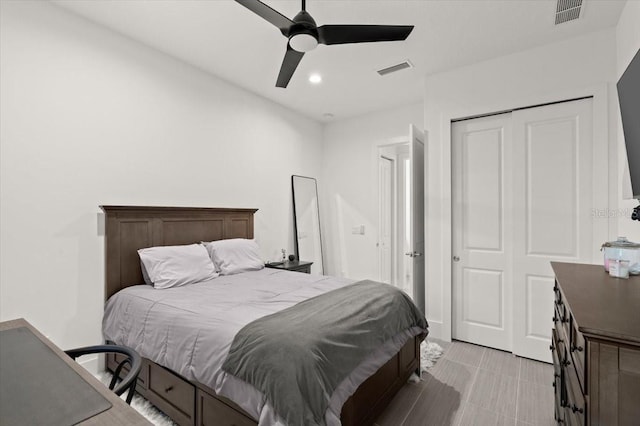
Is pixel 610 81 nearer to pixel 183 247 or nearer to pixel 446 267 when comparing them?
pixel 446 267

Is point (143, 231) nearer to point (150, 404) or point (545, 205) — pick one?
point (150, 404)

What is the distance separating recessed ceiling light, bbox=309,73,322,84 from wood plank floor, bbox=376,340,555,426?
3184 mm

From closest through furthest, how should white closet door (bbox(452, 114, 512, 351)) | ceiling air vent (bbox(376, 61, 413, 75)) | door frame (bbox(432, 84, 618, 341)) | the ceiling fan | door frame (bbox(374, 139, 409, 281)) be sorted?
1. the ceiling fan
2. door frame (bbox(432, 84, 618, 341))
3. white closet door (bbox(452, 114, 512, 351))
4. ceiling air vent (bbox(376, 61, 413, 75))
5. door frame (bbox(374, 139, 409, 281))

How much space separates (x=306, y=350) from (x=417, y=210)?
2441 mm

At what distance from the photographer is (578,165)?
2738mm

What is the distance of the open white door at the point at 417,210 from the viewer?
131 inches

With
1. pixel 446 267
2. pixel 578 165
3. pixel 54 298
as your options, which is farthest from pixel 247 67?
pixel 578 165

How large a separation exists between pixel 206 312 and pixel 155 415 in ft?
2.78

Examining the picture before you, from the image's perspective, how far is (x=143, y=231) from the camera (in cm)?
284

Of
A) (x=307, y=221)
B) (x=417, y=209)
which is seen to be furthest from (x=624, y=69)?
(x=307, y=221)

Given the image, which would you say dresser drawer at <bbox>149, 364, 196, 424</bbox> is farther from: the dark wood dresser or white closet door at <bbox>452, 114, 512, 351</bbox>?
white closet door at <bbox>452, 114, 512, 351</bbox>

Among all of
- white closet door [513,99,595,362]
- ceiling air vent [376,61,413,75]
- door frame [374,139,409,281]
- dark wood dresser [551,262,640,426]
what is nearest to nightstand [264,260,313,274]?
door frame [374,139,409,281]

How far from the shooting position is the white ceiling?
93.5 inches

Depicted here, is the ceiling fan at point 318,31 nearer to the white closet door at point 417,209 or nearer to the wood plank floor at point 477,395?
the white closet door at point 417,209
